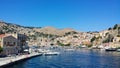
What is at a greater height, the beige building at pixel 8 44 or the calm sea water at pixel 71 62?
the beige building at pixel 8 44

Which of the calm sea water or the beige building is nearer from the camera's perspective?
the calm sea water

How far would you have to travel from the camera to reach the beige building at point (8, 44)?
99.8m

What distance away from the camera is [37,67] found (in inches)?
3098

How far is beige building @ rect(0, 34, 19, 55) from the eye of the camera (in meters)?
99.8

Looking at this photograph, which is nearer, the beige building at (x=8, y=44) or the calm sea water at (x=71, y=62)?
the calm sea water at (x=71, y=62)

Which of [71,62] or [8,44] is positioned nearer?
[71,62]

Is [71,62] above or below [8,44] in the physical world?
below

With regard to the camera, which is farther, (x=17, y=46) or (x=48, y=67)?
(x=17, y=46)

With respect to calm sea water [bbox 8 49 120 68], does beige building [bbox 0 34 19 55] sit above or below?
above

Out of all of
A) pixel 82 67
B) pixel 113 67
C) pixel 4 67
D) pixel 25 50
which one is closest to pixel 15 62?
pixel 4 67

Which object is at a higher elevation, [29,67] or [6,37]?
[6,37]

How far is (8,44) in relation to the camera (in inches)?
4109

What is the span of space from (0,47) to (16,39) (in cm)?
1803

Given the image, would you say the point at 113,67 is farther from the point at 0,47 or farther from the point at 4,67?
the point at 0,47
